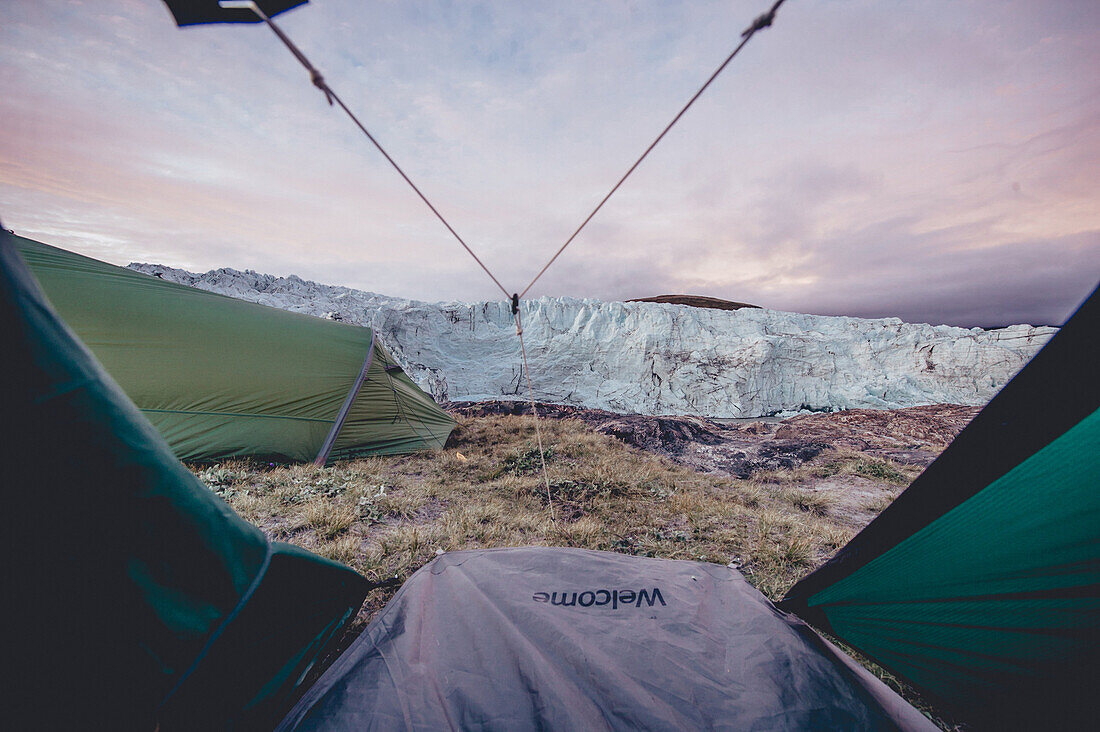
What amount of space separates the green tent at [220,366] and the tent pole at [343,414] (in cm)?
1

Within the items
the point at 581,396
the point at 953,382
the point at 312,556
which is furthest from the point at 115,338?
the point at 953,382

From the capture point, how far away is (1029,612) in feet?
2.76

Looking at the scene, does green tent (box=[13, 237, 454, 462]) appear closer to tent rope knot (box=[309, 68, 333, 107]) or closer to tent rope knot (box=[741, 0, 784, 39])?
tent rope knot (box=[309, 68, 333, 107])

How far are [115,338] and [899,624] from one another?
5.70 meters

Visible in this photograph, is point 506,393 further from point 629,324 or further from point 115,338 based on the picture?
point 115,338

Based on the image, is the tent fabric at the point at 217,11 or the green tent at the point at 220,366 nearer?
the tent fabric at the point at 217,11

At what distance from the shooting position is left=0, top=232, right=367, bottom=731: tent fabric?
61 cm

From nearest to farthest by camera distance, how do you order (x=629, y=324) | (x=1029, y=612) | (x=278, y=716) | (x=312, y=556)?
(x=1029, y=612) → (x=278, y=716) → (x=312, y=556) → (x=629, y=324)

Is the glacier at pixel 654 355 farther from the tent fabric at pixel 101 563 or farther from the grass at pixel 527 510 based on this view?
the tent fabric at pixel 101 563

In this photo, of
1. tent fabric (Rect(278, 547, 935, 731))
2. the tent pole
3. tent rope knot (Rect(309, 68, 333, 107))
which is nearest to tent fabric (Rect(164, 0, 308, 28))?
tent rope knot (Rect(309, 68, 333, 107))

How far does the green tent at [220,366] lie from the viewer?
11.5 ft

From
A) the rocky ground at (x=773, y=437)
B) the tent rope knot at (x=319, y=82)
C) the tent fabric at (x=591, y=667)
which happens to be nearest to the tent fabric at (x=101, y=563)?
the tent fabric at (x=591, y=667)

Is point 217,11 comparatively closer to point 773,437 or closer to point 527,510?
point 527,510

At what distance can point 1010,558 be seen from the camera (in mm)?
887
